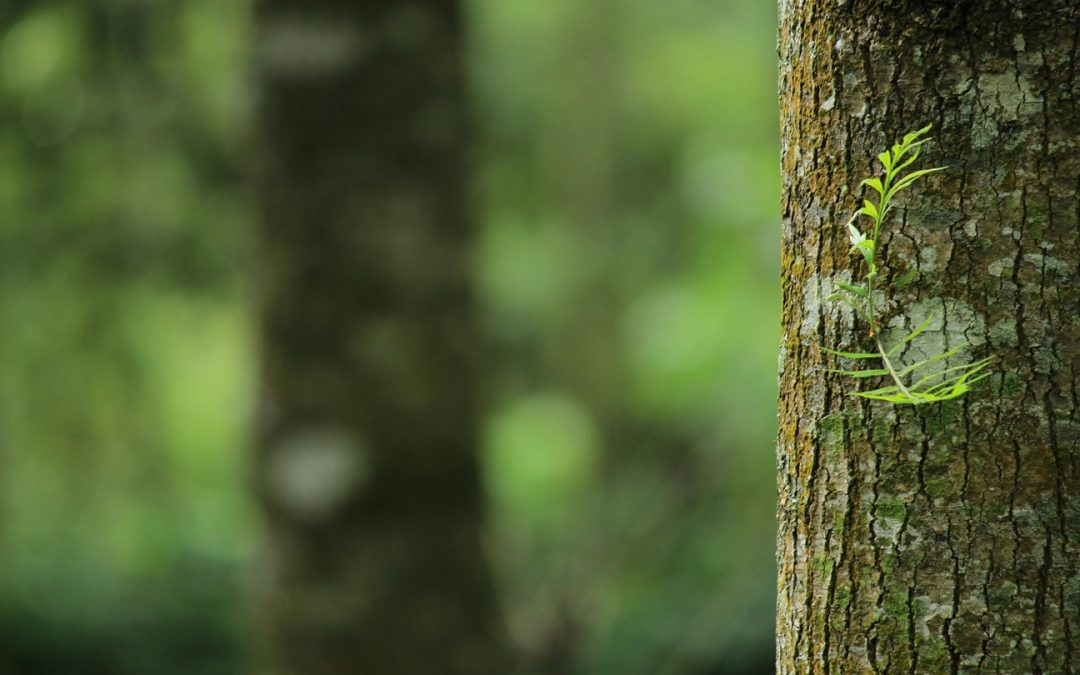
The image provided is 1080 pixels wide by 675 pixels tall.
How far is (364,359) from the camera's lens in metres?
3.13

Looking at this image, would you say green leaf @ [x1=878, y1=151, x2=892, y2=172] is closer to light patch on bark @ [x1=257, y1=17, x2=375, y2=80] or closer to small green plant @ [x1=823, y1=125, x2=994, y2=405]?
small green plant @ [x1=823, y1=125, x2=994, y2=405]

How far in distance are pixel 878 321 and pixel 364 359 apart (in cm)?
235

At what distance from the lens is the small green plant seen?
0.87 metres

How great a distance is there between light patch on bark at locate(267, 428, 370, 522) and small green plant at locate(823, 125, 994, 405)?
2356 mm

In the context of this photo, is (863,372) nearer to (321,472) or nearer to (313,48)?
(321,472)

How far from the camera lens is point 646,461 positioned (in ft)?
40.4

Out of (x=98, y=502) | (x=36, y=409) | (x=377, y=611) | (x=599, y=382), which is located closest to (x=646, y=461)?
(x=599, y=382)

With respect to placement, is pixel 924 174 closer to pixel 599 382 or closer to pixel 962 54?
pixel 962 54

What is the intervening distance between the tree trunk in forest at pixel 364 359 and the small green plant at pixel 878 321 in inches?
92.1

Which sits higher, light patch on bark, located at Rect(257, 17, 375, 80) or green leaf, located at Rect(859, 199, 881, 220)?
light patch on bark, located at Rect(257, 17, 375, 80)

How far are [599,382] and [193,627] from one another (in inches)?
220

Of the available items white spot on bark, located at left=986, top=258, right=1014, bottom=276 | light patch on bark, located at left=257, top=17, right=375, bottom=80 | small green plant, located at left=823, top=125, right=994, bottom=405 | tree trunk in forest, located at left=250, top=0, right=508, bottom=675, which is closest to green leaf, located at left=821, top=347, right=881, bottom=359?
small green plant, located at left=823, top=125, right=994, bottom=405

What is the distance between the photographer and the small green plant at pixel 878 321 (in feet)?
2.85

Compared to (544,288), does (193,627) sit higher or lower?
lower
